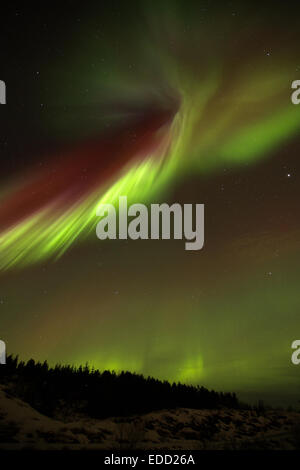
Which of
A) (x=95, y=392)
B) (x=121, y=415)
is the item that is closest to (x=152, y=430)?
(x=121, y=415)

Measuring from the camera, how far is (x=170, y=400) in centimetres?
2664

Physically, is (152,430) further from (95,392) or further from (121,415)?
(95,392)

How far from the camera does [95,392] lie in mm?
24594

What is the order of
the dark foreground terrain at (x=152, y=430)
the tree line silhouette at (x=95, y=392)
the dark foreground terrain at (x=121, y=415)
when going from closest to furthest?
the dark foreground terrain at (x=152, y=430) < the dark foreground terrain at (x=121, y=415) < the tree line silhouette at (x=95, y=392)

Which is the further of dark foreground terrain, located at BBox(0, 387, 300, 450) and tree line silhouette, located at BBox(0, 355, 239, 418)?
tree line silhouette, located at BBox(0, 355, 239, 418)

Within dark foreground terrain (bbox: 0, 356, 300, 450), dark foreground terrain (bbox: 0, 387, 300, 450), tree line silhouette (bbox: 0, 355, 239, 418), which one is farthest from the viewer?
tree line silhouette (bbox: 0, 355, 239, 418)

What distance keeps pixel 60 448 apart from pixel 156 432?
333 inches

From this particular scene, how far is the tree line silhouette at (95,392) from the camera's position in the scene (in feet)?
72.2

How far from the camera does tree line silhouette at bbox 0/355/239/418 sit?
22.0 metres

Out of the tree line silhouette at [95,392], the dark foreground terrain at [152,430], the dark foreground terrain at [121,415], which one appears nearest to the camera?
the dark foreground terrain at [152,430]

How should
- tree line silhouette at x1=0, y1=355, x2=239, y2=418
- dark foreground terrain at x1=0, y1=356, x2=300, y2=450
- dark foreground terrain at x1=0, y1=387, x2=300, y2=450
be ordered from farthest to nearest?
1. tree line silhouette at x1=0, y1=355, x2=239, y2=418
2. dark foreground terrain at x1=0, y1=356, x2=300, y2=450
3. dark foreground terrain at x1=0, y1=387, x2=300, y2=450
